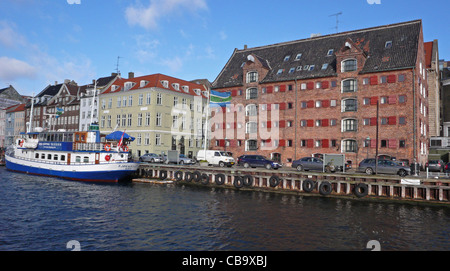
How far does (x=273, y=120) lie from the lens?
183ft

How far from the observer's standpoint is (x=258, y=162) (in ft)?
141

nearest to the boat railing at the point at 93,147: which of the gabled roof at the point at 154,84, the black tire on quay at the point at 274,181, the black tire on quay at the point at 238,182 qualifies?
the black tire on quay at the point at 238,182

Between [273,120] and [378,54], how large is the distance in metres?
18.8

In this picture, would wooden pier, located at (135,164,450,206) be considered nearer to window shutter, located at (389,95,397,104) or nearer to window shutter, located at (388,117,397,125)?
window shutter, located at (388,117,397,125)

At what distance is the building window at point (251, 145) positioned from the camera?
57.5 m

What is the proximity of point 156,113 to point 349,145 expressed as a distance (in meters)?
35.0

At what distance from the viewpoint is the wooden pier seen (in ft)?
89.5

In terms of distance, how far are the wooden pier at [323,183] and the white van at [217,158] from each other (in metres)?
6.14

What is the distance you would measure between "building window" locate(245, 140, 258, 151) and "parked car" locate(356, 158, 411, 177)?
23.6 meters

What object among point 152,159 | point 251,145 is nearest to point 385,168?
point 251,145

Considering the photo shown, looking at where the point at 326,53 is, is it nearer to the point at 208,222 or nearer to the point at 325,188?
the point at 325,188

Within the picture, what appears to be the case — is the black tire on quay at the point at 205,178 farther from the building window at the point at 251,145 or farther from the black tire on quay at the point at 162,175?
the building window at the point at 251,145

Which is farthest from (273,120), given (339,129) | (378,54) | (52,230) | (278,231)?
(52,230)
